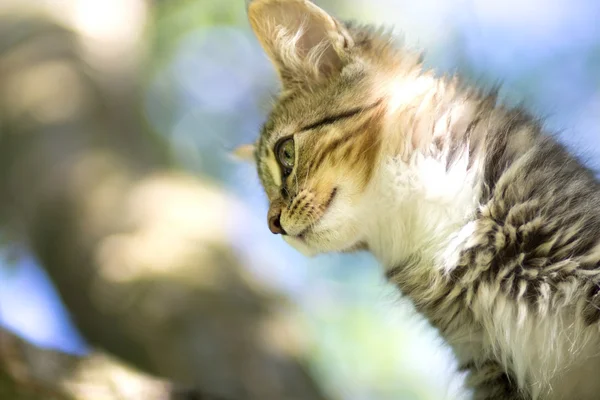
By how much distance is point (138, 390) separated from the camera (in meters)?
0.99

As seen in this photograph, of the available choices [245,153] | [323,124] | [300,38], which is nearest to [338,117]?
[323,124]

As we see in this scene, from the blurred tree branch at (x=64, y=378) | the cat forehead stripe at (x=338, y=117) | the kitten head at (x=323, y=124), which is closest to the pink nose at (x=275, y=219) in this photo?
the kitten head at (x=323, y=124)

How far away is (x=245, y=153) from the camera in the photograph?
123 cm

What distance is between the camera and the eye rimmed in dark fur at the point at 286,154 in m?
0.97

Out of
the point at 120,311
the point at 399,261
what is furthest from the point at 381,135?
the point at 120,311

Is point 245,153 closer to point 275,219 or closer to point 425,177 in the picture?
point 275,219

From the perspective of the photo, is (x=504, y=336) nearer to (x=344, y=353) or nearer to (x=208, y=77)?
(x=344, y=353)

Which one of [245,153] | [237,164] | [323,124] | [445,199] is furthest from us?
[237,164]

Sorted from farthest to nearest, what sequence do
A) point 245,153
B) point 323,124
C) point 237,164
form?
point 237,164
point 245,153
point 323,124

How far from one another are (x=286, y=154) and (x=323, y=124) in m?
0.10

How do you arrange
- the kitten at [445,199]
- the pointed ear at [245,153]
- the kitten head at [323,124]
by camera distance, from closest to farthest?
1. the kitten at [445,199]
2. the kitten head at [323,124]
3. the pointed ear at [245,153]

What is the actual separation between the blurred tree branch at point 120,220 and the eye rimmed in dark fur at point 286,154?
428 mm

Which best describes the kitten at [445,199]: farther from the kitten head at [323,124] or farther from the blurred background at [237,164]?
the blurred background at [237,164]

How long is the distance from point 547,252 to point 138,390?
75 cm
